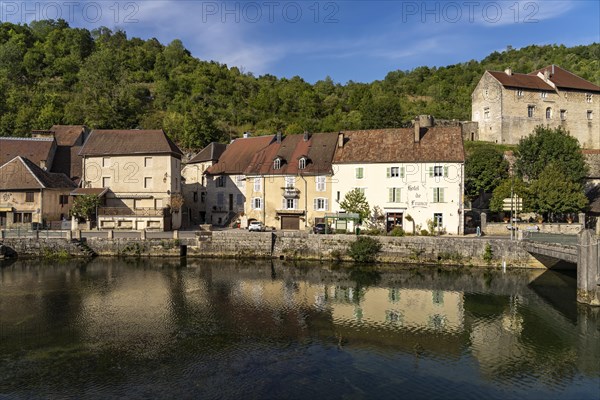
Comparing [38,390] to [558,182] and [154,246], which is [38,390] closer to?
[154,246]

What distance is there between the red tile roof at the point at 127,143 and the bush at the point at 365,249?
22510 mm

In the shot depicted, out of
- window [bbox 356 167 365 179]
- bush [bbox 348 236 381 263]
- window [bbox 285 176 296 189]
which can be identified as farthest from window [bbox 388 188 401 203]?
window [bbox 285 176 296 189]

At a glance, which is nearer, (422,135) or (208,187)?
(422,135)

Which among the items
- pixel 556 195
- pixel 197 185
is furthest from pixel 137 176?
pixel 556 195

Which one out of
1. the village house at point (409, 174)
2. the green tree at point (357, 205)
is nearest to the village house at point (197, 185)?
the village house at point (409, 174)

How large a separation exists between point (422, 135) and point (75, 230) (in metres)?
33.7

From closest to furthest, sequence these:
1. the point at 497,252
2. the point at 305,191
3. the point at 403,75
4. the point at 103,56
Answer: the point at 497,252, the point at 305,191, the point at 103,56, the point at 403,75

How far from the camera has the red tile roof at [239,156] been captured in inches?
1927

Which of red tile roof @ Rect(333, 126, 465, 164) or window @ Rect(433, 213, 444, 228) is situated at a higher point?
red tile roof @ Rect(333, 126, 465, 164)

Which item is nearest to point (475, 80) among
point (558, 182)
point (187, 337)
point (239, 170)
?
point (558, 182)

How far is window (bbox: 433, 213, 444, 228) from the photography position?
38.8 meters

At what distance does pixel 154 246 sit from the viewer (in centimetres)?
3675

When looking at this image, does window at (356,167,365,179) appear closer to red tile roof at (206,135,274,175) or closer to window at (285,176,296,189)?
window at (285,176,296,189)

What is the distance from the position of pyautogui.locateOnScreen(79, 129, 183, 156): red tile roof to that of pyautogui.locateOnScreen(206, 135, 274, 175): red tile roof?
18.5 ft
